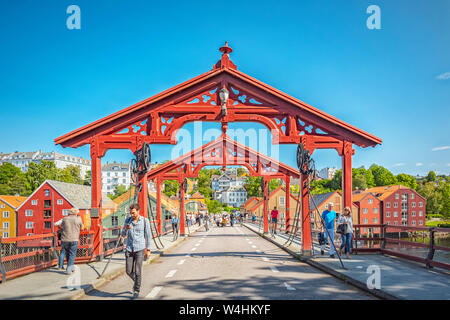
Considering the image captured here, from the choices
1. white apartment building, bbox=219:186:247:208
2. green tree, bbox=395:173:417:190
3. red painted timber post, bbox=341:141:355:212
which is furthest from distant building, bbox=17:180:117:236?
white apartment building, bbox=219:186:247:208

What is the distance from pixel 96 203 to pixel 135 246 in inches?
204

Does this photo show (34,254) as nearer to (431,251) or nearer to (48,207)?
(431,251)

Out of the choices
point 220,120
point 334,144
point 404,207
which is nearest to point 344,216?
point 334,144

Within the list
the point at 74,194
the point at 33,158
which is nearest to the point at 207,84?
the point at 74,194

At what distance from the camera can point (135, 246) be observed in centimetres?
694

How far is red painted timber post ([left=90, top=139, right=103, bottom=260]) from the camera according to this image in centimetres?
1132

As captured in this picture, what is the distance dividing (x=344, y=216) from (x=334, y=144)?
2558mm

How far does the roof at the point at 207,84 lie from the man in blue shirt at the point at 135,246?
5.46m

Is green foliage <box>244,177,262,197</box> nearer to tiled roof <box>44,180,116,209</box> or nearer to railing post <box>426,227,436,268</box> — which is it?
tiled roof <box>44,180,116,209</box>

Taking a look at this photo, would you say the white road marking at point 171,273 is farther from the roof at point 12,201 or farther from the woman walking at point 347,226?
the roof at point 12,201

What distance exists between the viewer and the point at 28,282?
7.91 m

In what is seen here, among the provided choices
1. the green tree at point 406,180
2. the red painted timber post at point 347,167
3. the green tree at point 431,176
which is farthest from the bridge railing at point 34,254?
the green tree at point 431,176

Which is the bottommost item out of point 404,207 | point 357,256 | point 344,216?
point 404,207
